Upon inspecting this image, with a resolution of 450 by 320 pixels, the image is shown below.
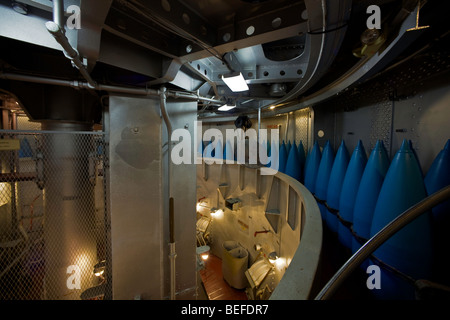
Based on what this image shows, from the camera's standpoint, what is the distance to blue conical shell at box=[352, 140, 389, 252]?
1.51m

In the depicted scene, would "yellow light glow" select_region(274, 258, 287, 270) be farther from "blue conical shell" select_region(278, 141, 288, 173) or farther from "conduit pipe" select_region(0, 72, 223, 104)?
"conduit pipe" select_region(0, 72, 223, 104)

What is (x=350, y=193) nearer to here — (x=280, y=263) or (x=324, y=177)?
(x=324, y=177)

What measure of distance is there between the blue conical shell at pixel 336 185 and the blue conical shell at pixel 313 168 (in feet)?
1.97

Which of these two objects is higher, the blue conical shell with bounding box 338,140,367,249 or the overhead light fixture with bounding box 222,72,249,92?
the overhead light fixture with bounding box 222,72,249,92

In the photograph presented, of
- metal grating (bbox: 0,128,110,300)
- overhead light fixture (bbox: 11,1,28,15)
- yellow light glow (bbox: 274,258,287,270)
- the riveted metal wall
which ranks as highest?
overhead light fixture (bbox: 11,1,28,15)

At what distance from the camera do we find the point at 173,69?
158 cm

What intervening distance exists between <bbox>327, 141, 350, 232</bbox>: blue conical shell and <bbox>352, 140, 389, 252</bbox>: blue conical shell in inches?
18.6

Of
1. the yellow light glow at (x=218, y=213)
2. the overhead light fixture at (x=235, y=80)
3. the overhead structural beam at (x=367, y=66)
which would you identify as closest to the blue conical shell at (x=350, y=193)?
the overhead structural beam at (x=367, y=66)

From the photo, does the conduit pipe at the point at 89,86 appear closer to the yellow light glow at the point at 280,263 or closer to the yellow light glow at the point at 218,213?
the yellow light glow at the point at 280,263

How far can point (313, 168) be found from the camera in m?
2.78

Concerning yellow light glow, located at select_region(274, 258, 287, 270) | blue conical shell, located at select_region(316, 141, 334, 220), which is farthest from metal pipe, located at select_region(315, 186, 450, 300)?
yellow light glow, located at select_region(274, 258, 287, 270)

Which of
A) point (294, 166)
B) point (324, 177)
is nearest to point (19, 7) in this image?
point (324, 177)

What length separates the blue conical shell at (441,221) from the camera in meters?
1.19
